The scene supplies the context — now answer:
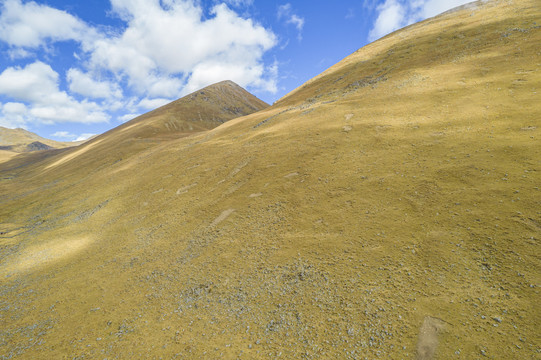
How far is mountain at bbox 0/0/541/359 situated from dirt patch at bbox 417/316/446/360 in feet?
0.17

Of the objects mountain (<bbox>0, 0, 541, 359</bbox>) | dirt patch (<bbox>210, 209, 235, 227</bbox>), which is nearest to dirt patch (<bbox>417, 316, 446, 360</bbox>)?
mountain (<bbox>0, 0, 541, 359</bbox>)

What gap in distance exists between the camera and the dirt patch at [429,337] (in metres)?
7.08

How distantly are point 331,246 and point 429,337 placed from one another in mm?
5281

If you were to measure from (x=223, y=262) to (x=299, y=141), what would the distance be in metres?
15.0

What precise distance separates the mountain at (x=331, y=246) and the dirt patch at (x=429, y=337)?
0.17ft

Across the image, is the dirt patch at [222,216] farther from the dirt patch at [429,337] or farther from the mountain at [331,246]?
the dirt patch at [429,337]

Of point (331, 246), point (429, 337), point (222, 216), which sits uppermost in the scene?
point (222, 216)

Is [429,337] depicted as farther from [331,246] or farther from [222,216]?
[222,216]

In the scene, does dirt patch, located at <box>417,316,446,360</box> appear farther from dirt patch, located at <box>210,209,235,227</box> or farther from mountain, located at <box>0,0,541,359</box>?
dirt patch, located at <box>210,209,235,227</box>

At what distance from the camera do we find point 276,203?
16.8 m

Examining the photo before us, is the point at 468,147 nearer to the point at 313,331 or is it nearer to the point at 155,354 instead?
the point at 313,331

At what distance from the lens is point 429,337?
24.5 feet

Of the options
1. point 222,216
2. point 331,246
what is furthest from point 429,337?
point 222,216

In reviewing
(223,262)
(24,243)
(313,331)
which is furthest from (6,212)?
(313,331)
